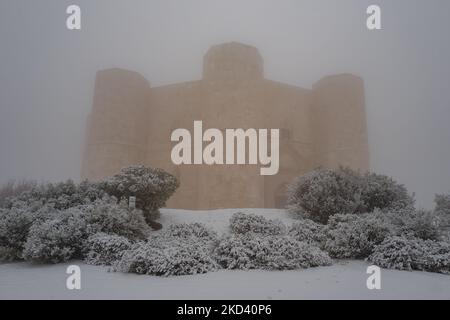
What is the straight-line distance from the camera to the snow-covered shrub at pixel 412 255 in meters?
6.21

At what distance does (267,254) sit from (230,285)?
1.71m

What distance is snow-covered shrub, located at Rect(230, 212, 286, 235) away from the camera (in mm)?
8643

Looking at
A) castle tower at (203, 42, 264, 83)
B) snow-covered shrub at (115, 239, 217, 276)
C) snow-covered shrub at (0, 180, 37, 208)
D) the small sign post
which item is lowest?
snow-covered shrub at (115, 239, 217, 276)

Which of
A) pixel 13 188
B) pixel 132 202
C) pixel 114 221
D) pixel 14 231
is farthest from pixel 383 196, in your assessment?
pixel 13 188

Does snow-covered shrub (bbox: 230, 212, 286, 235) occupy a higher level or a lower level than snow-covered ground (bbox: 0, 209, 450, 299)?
higher

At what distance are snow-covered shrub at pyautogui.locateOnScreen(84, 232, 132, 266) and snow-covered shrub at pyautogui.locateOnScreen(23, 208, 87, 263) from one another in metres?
0.27

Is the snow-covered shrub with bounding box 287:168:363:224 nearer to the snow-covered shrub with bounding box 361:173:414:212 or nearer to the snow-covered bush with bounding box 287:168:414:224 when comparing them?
the snow-covered bush with bounding box 287:168:414:224

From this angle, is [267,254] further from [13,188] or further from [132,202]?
[13,188]

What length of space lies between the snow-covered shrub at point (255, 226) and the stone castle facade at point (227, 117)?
1221 cm

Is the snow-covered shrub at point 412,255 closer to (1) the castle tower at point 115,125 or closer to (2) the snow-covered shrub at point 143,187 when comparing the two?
(2) the snow-covered shrub at point 143,187

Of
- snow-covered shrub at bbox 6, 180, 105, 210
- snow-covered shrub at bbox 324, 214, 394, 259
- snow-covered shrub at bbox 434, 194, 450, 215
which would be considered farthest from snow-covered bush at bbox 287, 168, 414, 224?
snow-covered shrub at bbox 6, 180, 105, 210

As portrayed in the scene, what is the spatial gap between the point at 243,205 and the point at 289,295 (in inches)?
624

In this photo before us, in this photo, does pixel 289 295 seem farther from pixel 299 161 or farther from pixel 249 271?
pixel 299 161

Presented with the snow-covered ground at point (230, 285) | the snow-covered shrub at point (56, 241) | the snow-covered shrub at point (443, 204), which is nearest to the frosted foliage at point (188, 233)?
the snow-covered shrub at point (56, 241)
